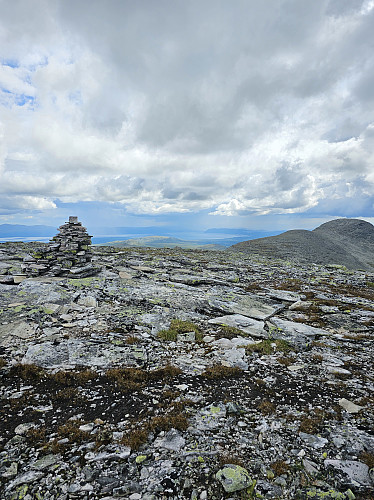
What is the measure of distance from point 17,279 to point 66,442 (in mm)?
15276

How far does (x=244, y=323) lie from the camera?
13508 millimetres

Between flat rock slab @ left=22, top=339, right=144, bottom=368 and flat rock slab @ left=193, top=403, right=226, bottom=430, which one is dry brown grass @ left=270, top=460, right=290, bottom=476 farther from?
flat rock slab @ left=22, top=339, right=144, bottom=368

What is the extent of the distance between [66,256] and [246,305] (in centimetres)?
1556

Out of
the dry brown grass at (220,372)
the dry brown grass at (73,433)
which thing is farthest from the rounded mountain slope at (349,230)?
the dry brown grass at (73,433)

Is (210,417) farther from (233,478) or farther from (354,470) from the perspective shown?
(354,470)

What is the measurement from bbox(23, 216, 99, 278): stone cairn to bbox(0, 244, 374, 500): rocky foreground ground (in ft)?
13.4

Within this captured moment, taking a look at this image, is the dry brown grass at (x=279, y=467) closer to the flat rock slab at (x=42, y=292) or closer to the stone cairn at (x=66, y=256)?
the flat rock slab at (x=42, y=292)

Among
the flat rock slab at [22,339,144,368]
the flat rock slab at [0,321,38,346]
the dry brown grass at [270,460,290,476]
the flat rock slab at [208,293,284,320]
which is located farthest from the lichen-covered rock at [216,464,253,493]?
the flat rock slab at [208,293,284,320]

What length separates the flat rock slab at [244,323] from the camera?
41.0 ft

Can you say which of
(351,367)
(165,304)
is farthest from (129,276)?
(351,367)

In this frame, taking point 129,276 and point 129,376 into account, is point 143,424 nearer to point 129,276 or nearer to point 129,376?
point 129,376

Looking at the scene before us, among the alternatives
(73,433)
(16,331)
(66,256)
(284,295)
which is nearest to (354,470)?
(73,433)

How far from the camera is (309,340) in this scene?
11773mm

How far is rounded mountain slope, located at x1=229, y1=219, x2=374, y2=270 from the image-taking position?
62.5 meters
